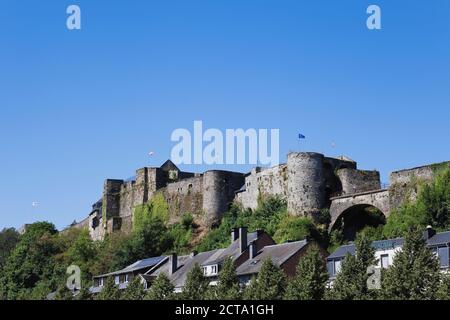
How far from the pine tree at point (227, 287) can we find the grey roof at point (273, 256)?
4672 millimetres

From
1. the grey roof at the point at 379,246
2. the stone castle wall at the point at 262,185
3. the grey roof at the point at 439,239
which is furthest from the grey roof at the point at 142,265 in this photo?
the grey roof at the point at 439,239

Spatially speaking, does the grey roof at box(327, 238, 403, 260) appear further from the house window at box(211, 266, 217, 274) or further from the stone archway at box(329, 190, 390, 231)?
the stone archway at box(329, 190, 390, 231)

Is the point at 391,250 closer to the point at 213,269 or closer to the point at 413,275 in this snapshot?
the point at 413,275

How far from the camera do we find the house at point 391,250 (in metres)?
45.6

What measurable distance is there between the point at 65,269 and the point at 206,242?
19895mm

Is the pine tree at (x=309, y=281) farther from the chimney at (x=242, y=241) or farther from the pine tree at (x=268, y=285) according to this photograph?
the chimney at (x=242, y=241)

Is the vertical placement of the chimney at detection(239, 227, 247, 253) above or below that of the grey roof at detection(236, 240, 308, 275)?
above

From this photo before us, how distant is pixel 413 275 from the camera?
130 feet

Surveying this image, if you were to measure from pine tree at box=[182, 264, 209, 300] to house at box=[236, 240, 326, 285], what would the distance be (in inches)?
139

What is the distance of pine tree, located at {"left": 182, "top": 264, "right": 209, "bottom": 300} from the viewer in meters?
47.0

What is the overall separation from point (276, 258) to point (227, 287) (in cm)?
837

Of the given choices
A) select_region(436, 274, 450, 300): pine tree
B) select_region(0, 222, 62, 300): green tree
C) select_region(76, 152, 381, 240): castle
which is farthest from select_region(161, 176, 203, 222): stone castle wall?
select_region(436, 274, 450, 300): pine tree
